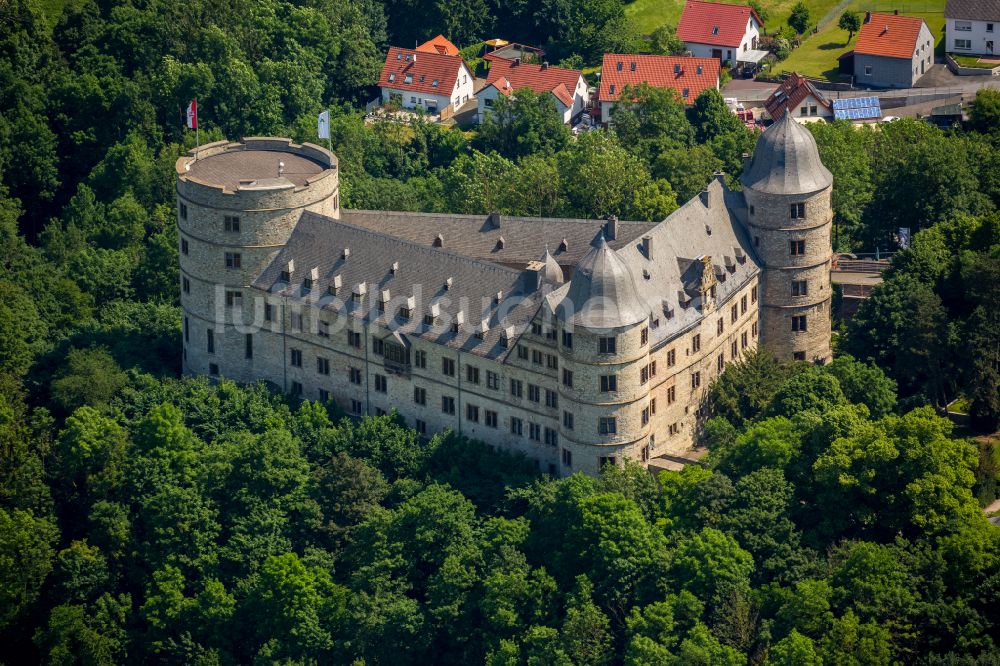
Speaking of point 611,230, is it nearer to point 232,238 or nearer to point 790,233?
point 790,233

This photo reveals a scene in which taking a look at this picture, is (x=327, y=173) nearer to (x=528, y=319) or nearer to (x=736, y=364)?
(x=528, y=319)

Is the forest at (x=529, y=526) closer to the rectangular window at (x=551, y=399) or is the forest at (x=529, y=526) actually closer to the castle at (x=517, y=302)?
the castle at (x=517, y=302)

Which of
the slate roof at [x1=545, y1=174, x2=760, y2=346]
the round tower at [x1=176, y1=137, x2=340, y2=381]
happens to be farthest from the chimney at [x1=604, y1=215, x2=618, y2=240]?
the round tower at [x1=176, y1=137, x2=340, y2=381]

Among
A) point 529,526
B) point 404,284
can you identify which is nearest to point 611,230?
point 404,284

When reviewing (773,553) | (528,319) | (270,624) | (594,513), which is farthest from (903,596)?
(270,624)

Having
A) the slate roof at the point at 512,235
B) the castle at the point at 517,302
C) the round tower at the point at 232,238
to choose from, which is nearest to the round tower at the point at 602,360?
the castle at the point at 517,302

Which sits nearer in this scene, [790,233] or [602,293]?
[602,293]
